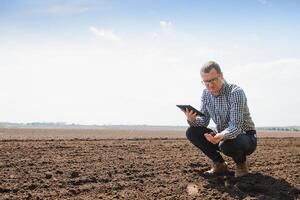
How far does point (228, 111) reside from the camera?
6539mm

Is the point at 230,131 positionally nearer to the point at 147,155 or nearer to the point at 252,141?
the point at 252,141

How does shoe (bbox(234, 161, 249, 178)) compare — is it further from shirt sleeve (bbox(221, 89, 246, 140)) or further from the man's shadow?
shirt sleeve (bbox(221, 89, 246, 140))

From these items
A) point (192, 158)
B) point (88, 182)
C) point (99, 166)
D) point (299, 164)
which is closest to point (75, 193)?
point (88, 182)

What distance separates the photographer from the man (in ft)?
20.3

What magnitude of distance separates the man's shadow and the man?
26cm

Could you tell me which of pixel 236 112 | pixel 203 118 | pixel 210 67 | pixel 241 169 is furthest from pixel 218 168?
pixel 210 67

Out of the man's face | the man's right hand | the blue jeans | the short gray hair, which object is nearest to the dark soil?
the blue jeans

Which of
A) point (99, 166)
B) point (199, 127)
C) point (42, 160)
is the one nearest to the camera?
point (199, 127)

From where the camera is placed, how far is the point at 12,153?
984cm

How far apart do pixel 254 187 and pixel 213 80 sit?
1634 millimetres

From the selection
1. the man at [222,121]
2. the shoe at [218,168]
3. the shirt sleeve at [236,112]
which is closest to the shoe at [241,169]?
the man at [222,121]

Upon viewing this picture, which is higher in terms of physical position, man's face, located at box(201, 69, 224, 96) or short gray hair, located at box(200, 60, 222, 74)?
short gray hair, located at box(200, 60, 222, 74)

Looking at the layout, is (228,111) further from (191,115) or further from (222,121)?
(191,115)

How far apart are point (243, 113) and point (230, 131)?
1.46ft
